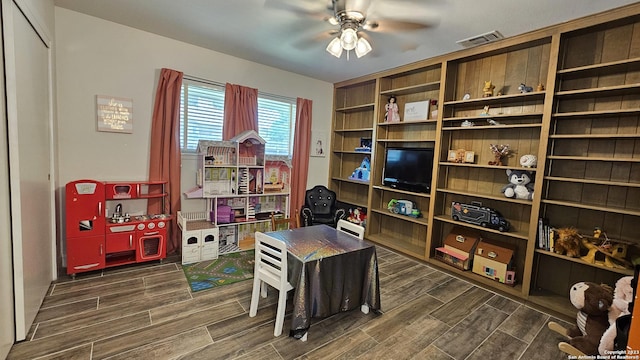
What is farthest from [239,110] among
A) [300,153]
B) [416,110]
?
[416,110]

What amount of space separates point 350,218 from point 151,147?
316cm

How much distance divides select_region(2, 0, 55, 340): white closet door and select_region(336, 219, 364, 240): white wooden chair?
2.40m

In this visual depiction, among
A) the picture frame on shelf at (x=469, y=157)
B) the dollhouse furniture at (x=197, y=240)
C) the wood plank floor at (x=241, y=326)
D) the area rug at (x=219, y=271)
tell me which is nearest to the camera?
the wood plank floor at (x=241, y=326)

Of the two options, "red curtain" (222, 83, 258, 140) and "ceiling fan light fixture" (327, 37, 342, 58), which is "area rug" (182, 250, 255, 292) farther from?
"ceiling fan light fixture" (327, 37, 342, 58)

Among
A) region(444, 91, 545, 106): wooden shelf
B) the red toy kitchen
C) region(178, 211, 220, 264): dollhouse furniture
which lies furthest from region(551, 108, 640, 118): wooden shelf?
the red toy kitchen

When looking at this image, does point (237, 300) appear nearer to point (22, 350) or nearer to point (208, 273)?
point (208, 273)

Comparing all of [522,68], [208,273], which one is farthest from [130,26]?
[522,68]

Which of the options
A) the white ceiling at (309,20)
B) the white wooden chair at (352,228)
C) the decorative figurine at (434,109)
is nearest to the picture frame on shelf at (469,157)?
the decorative figurine at (434,109)

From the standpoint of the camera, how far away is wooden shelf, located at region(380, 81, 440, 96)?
3691mm

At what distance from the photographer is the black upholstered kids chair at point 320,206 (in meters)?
4.34

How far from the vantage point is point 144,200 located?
11.0 ft

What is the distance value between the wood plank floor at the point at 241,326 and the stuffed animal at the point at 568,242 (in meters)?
0.63

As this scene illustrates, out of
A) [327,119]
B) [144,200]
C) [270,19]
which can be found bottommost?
[144,200]

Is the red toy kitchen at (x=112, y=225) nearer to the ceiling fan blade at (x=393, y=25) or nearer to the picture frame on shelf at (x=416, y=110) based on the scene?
the ceiling fan blade at (x=393, y=25)
